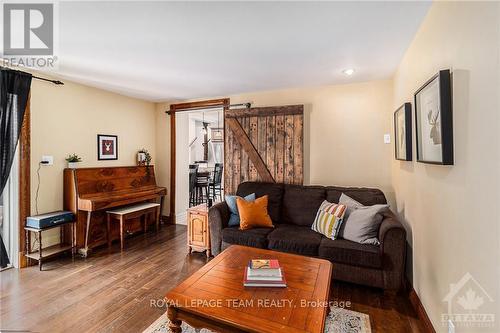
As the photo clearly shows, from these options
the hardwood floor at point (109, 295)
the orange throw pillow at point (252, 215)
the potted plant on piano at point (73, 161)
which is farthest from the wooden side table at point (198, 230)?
the potted plant on piano at point (73, 161)

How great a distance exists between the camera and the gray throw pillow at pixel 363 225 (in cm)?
243

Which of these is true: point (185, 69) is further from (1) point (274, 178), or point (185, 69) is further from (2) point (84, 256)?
(2) point (84, 256)

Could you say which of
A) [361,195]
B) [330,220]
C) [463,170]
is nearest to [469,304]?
[463,170]

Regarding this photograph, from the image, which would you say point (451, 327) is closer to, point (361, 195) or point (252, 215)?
point (361, 195)

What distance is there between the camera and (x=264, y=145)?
3.80 metres

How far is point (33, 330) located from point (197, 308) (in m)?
1.46

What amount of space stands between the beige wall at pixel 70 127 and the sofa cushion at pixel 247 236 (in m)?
2.33

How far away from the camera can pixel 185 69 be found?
2.88 meters

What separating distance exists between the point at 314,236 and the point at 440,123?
5.41 ft

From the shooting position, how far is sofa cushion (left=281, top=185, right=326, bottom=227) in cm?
311

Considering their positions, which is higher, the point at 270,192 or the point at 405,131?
the point at 405,131

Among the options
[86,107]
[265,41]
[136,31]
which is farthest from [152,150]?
[265,41]

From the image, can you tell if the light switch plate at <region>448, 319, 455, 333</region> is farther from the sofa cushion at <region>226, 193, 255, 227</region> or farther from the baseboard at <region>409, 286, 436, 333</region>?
the sofa cushion at <region>226, 193, 255, 227</region>

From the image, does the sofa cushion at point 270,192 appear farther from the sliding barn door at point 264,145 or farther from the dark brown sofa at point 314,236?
the sliding barn door at point 264,145
